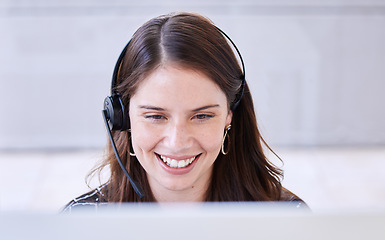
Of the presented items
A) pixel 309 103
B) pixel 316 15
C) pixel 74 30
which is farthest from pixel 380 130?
pixel 74 30

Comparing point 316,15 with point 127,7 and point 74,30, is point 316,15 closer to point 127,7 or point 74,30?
point 127,7

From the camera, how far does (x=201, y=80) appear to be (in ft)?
3.04

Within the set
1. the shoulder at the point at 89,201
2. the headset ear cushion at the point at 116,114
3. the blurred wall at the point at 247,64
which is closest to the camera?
the headset ear cushion at the point at 116,114

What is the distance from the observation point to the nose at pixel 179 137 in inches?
35.2

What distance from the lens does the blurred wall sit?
3.08 metres

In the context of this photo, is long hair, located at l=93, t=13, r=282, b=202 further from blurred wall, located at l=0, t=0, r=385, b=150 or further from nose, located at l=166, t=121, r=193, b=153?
blurred wall, located at l=0, t=0, r=385, b=150

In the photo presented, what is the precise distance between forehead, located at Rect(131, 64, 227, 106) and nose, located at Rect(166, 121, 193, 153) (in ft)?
0.15

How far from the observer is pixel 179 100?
90 centimetres

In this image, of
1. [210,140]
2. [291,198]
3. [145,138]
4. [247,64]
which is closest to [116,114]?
[145,138]

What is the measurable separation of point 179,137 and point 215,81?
143 mm

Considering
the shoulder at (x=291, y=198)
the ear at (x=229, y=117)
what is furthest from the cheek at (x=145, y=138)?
the shoulder at (x=291, y=198)

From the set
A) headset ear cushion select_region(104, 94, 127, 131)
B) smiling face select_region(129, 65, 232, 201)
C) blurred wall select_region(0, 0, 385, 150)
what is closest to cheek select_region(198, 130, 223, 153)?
smiling face select_region(129, 65, 232, 201)

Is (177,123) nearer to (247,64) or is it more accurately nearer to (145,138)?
(145,138)

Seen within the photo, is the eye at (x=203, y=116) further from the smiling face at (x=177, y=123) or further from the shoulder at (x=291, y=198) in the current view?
the shoulder at (x=291, y=198)
